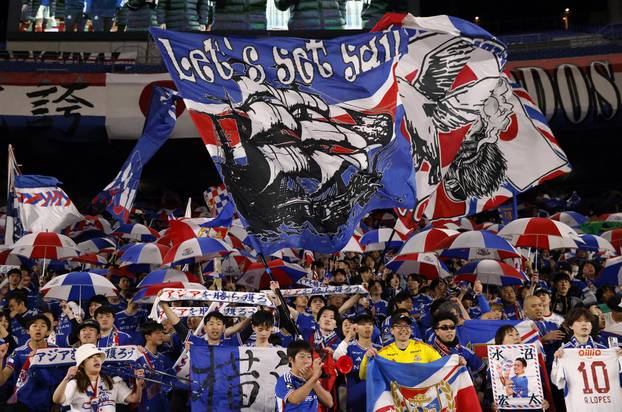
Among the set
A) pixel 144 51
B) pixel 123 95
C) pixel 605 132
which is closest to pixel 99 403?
pixel 123 95

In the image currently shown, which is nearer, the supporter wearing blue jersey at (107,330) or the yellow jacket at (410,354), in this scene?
the yellow jacket at (410,354)

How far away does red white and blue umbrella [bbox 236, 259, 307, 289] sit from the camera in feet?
39.8

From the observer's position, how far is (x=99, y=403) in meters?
7.28

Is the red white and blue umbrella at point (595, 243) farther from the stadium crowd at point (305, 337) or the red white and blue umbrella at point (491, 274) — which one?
the stadium crowd at point (305, 337)

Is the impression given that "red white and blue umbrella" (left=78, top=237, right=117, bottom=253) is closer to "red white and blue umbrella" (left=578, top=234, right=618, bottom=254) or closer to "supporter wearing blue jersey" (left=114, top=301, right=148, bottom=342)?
"supporter wearing blue jersey" (left=114, top=301, right=148, bottom=342)

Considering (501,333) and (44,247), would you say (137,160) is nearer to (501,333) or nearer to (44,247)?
(44,247)

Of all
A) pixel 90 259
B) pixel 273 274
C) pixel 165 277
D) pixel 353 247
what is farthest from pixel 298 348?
pixel 90 259

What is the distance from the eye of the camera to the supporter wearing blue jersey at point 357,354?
8.12m

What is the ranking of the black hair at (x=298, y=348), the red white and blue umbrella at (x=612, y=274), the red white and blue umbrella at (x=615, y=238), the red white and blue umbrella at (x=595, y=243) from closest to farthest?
the black hair at (x=298, y=348) → the red white and blue umbrella at (x=612, y=274) → the red white and blue umbrella at (x=595, y=243) → the red white and blue umbrella at (x=615, y=238)

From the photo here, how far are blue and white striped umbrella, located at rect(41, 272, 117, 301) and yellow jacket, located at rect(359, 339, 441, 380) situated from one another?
13.3 ft

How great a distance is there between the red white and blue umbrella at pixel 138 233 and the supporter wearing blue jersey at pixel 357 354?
27.0 feet

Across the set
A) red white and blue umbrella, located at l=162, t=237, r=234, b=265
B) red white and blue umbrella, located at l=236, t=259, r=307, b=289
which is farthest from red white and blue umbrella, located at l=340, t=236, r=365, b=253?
red white and blue umbrella, located at l=162, t=237, r=234, b=265

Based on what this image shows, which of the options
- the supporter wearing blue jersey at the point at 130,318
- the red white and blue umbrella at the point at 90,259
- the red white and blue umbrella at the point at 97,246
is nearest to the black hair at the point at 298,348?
the supporter wearing blue jersey at the point at 130,318

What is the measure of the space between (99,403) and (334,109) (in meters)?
3.58
